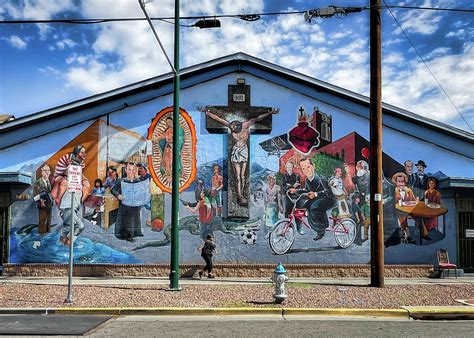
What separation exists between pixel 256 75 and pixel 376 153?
543 centimetres

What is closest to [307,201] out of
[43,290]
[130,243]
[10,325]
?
[130,243]

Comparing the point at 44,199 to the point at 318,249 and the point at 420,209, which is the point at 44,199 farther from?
the point at 420,209

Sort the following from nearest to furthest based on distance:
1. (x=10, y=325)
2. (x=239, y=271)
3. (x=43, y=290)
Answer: (x=10, y=325) → (x=43, y=290) → (x=239, y=271)

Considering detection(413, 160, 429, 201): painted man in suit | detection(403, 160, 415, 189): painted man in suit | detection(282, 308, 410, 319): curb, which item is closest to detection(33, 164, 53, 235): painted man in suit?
detection(282, 308, 410, 319): curb

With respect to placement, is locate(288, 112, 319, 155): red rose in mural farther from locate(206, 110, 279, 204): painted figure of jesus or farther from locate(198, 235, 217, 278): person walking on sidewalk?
locate(198, 235, 217, 278): person walking on sidewalk

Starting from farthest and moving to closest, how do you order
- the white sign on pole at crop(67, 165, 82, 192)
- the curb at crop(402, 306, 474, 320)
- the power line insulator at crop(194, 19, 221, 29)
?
1. the power line insulator at crop(194, 19, 221, 29)
2. the white sign on pole at crop(67, 165, 82, 192)
3. the curb at crop(402, 306, 474, 320)

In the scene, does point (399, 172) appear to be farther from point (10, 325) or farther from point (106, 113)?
point (10, 325)

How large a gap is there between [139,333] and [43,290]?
561cm

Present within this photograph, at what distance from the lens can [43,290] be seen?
1303cm

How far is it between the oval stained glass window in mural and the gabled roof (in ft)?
3.22

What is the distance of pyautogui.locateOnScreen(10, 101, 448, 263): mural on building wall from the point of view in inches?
655

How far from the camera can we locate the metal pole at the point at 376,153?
14.0 m

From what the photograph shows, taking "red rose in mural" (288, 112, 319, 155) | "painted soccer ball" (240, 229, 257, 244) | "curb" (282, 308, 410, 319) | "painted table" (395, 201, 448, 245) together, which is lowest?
"curb" (282, 308, 410, 319)

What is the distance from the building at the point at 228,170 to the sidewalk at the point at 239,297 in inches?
60.8
